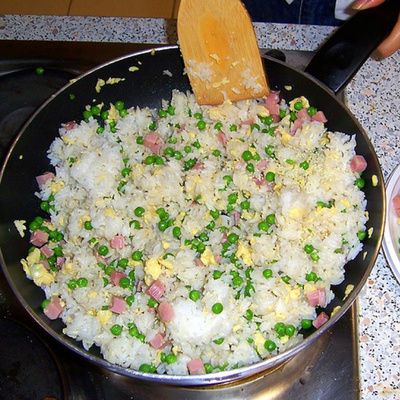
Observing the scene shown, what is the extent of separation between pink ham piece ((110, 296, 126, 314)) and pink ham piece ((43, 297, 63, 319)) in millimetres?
128

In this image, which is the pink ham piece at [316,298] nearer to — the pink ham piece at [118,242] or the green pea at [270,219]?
the green pea at [270,219]

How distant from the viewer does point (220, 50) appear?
1.47 m

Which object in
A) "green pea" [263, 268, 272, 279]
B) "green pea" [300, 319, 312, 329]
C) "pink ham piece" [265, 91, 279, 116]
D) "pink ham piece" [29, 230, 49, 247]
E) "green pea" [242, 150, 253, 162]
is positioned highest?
"pink ham piece" [265, 91, 279, 116]

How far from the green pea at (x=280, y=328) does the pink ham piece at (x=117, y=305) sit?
36 cm

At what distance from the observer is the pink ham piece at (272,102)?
157 centimetres

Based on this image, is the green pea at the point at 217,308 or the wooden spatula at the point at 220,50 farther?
the wooden spatula at the point at 220,50

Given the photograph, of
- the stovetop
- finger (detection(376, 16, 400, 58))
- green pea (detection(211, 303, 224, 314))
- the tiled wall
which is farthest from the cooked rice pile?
the tiled wall

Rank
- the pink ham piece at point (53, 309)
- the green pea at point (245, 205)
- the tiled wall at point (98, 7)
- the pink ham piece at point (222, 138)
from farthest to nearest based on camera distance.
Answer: the tiled wall at point (98, 7) < the pink ham piece at point (222, 138) < the green pea at point (245, 205) < the pink ham piece at point (53, 309)

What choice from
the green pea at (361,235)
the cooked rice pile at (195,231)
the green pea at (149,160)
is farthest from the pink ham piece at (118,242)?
the green pea at (361,235)

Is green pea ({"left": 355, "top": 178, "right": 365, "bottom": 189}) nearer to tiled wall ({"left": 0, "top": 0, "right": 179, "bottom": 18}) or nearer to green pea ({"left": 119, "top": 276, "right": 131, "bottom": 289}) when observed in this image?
green pea ({"left": 119, "top": 276, "right": 131, "bottom": 289})

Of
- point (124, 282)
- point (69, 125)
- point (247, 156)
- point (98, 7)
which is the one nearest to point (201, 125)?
point (247, 156)

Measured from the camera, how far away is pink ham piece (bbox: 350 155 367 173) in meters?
1.42

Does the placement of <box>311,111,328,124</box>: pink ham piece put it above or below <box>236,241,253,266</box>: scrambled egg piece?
above

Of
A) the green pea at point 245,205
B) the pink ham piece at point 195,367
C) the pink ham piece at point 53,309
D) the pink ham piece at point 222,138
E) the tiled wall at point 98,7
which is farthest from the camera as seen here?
the tiled wall at point 98,7
